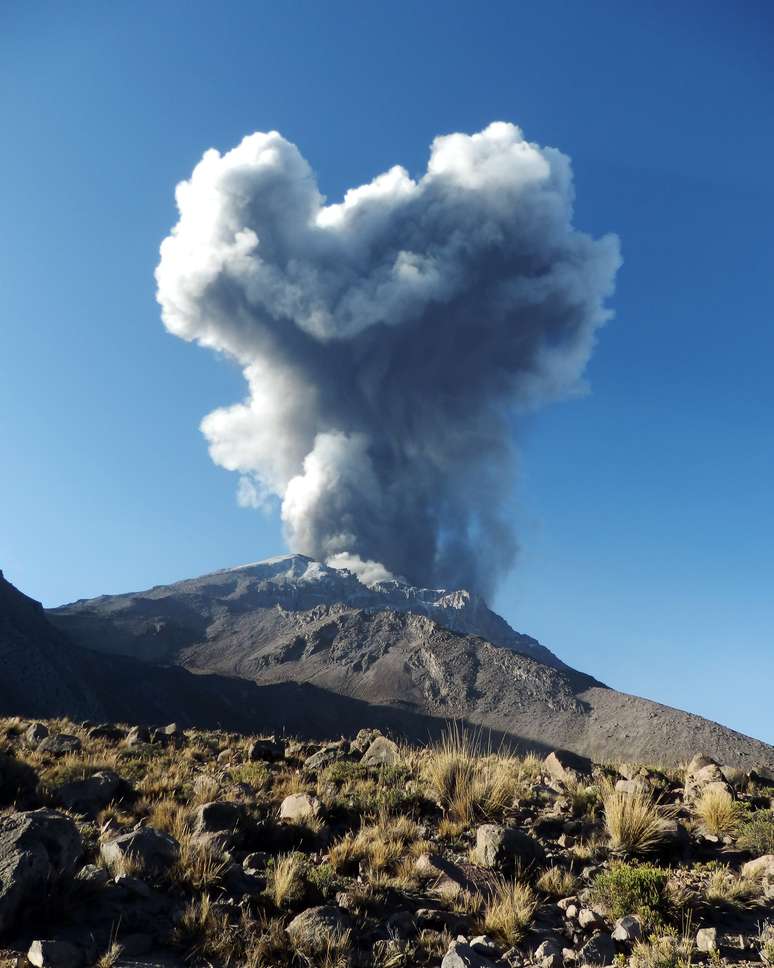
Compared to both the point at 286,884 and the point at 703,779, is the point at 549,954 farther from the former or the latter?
the point at 703,779

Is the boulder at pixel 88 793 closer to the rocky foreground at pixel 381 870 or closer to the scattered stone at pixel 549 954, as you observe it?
the rocky foreground at pixel 381 870

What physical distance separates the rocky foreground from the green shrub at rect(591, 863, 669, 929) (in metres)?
0.02

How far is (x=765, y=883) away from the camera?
6.48m

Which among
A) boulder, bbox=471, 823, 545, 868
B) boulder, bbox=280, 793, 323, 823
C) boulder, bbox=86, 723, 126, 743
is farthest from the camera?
boulder, bbox=86, 723, 126, 743

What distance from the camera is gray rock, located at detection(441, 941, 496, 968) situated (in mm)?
4730

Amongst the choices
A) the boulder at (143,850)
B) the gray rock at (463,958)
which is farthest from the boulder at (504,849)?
the boulder at (143,850)

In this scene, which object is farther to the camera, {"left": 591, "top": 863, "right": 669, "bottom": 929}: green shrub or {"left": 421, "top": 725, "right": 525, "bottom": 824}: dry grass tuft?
{"left": 421, "top": 725, "right": 525, "bottom": 824}: dry grass tuft

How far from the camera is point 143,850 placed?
20.6ft

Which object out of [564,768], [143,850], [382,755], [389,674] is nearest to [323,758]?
[382,755]

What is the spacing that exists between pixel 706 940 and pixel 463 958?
2125 millimetres

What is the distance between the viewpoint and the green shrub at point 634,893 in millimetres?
5781

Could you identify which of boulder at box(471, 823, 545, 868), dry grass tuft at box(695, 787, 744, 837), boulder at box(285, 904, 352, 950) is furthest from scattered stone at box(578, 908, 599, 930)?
dry grass tuft at box(695, 787, 744, 837)

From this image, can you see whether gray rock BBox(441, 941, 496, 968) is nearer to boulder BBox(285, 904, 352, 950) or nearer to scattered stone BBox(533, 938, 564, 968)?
scattered stone BBox(533, 938, 564, 968)

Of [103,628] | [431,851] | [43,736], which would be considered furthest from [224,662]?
[431,851]
